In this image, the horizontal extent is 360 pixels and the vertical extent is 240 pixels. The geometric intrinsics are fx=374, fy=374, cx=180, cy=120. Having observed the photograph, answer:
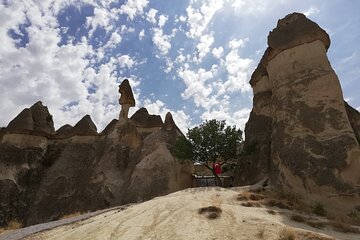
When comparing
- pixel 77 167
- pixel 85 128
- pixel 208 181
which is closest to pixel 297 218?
pixel 208 181

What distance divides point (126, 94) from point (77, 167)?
6714 millimetres

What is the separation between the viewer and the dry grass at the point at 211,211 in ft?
36.3

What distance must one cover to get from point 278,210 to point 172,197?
3.84 metres

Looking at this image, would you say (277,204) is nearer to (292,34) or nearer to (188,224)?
(188,224)

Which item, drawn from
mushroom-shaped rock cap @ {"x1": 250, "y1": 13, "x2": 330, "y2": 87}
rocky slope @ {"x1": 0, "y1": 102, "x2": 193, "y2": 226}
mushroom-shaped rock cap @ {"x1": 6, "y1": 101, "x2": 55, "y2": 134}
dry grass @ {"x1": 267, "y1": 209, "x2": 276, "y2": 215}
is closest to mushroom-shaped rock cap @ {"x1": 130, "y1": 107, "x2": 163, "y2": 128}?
rocky slope @ {"x1": 0, "y1": 102, "x2": 193, "y2": 226}

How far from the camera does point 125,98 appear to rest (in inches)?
1129

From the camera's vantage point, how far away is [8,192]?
23.5 m

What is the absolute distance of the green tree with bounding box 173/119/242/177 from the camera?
21.0 m

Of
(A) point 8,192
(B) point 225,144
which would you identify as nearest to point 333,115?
(B) point 225,144

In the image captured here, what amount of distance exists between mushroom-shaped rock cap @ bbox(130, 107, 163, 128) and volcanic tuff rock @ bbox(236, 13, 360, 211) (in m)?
13.5

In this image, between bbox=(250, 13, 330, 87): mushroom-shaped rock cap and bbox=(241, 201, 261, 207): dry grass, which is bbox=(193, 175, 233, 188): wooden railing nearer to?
bbox=(250, 13, 330, 87): mushroom-shaped rock cap

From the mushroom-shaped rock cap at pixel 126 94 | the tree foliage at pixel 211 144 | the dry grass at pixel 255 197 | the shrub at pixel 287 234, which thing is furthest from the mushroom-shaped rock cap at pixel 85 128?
the shrub at pixel 287 234

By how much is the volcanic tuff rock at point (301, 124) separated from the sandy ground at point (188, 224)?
352 cm

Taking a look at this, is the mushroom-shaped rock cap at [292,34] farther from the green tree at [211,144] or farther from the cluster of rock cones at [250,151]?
the green tree at [211,144]
